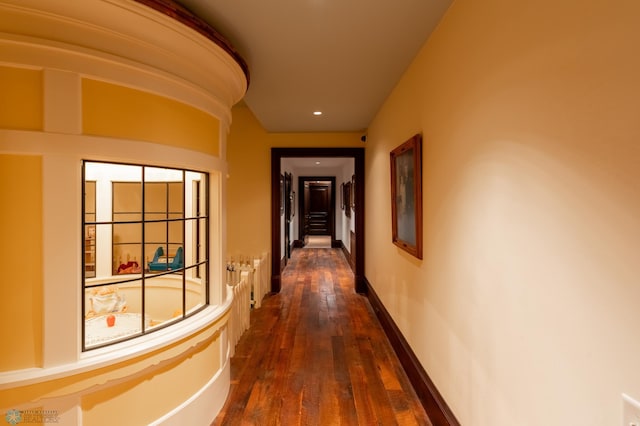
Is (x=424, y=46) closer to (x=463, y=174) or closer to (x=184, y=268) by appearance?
(x=463, y=174)

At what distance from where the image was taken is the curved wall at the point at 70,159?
142cm

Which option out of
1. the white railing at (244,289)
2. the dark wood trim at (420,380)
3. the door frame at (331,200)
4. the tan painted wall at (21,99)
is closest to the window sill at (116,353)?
the white railing at (244,289)

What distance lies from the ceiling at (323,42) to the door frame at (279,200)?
1.47 m

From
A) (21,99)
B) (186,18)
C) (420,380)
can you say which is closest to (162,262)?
(21,99)

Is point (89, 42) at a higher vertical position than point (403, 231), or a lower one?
higher

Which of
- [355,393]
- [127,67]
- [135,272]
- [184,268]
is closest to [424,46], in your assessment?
[127,67]

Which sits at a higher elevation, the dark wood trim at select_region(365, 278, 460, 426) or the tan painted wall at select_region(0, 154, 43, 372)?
the tan painted wall at select_region(0, 154, 43, 372)

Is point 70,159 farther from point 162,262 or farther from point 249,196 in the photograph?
point 249,196

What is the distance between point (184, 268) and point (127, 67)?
3.99 ft

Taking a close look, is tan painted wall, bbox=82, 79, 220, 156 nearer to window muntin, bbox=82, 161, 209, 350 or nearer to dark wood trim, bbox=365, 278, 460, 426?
window muntin, bbox=82, 161, 209, 350

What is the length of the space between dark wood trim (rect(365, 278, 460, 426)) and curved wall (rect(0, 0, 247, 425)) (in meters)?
1.64

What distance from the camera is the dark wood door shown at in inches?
556

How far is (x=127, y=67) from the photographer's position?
169cm

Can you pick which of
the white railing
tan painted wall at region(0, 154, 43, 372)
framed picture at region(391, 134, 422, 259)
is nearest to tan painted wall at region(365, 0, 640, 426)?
framed picture at region(391, 134, 422, 259)
